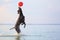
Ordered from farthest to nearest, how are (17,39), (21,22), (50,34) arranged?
(50,34) < (21,22) < (17,39)

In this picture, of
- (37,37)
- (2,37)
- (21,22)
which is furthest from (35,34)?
(2,37)

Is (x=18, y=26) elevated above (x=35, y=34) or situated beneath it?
elevated above

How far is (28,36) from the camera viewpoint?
2.67 m

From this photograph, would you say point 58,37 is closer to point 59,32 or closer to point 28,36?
point 59,32

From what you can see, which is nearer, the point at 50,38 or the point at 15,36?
the point at 15,36

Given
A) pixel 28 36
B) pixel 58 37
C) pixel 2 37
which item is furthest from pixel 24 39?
pixel 58 37

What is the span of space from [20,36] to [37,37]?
12.2 inches

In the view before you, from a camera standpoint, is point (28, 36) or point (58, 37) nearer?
point (28, 36)

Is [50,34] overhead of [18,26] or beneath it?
beneath

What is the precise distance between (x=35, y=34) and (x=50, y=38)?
0.23 metres

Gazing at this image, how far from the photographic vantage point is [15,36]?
2.49 m

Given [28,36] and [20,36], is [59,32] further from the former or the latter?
[20,36]

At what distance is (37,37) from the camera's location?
8.84 ft

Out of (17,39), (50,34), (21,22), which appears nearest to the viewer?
(17,39)
